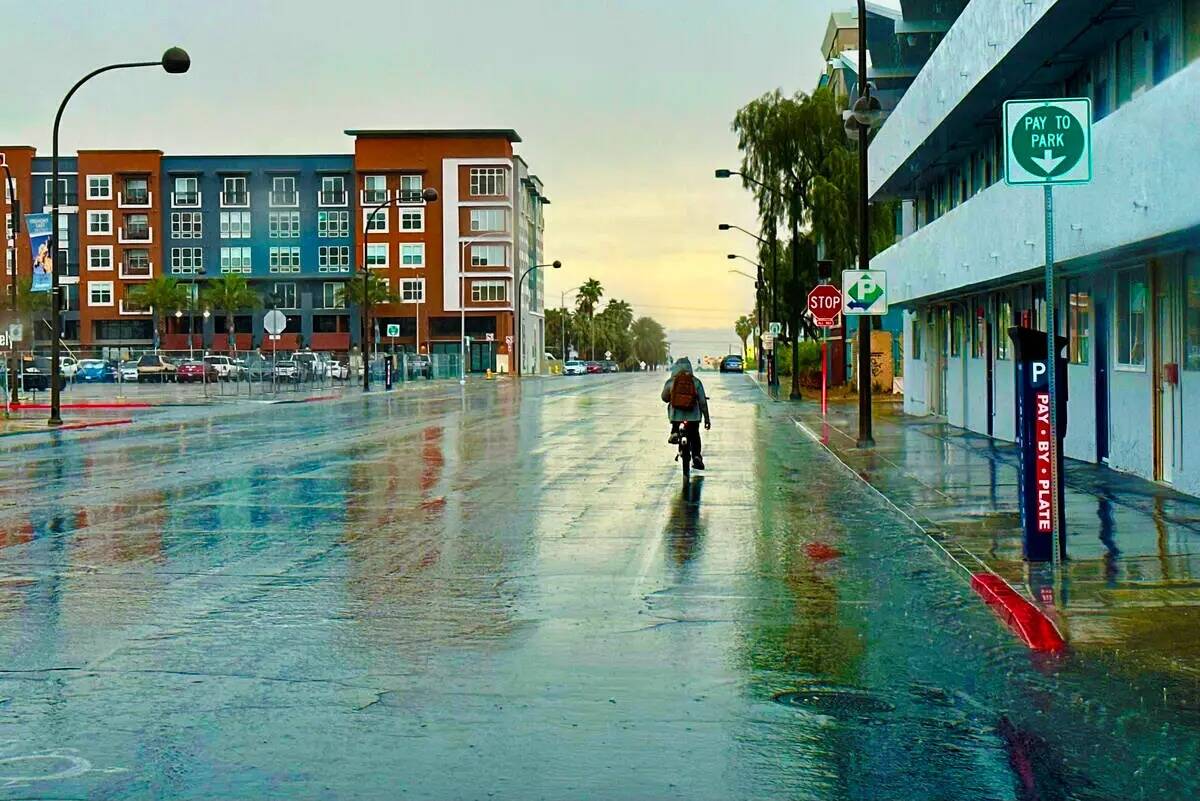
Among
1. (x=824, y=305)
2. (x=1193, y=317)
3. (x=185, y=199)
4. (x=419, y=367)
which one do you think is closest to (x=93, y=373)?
(x=419, y=367)

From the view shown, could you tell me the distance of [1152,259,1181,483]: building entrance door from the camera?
670 inches

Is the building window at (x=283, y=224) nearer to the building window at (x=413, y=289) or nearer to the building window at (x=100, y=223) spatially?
the building window at (x=413, y=289)

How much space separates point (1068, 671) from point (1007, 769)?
6.75ft

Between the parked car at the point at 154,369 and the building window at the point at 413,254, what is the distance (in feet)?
98.4

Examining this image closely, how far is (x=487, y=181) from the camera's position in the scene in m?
115

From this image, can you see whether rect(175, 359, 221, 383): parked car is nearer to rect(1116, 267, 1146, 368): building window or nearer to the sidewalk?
the sidewalk

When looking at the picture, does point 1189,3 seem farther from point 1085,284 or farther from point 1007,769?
point 1007,769

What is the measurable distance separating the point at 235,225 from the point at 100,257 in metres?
11.3

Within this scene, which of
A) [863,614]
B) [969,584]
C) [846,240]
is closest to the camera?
[863,614]

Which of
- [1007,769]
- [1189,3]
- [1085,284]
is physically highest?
[1189,3]

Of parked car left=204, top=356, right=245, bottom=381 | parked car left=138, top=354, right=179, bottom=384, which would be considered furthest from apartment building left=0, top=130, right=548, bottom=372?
parked car left=138, top=354, right=179, bottom=384

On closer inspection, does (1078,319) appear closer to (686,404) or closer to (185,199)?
(686,404)

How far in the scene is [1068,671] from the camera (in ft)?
26.3

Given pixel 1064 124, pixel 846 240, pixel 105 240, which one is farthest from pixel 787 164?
pixel 105 240
